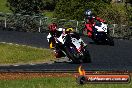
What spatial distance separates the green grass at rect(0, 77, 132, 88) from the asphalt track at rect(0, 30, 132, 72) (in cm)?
253

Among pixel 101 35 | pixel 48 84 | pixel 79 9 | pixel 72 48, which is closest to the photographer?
pixel 48 84

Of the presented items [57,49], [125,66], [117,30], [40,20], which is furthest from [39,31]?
[125,66]

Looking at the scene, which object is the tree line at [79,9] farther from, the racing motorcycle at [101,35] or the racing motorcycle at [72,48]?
the racing motorcycle at [72,48]

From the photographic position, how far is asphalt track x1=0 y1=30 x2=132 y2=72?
2120 cm

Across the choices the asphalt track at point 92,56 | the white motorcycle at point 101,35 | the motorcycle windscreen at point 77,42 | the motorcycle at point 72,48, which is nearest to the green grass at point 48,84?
the asphalt track at point 92,56

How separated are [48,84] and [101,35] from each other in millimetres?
16034

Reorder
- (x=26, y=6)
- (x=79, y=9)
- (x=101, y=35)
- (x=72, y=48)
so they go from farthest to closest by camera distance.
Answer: (x=26, y=6), (x=79, y=9), (x=101, y=35), (x=72, y=48)

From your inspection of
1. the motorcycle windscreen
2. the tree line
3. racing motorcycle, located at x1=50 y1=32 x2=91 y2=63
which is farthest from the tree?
the motorcycle windscreen

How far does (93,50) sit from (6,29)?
484 inches

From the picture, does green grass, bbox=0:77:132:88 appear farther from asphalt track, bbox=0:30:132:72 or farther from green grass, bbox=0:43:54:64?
green grass, bbox=0:43:54:64

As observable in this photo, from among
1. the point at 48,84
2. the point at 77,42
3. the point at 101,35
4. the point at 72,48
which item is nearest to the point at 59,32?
the point at 77,42

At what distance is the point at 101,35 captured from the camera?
3059 centimetres

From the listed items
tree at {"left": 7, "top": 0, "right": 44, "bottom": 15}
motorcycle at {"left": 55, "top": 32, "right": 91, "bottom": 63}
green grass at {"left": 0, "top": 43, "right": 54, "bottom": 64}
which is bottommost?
tree at {"left": 7, "top": 0, "right": 44, "bottom": 15}

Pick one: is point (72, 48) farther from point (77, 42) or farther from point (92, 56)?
point (92, 56)
